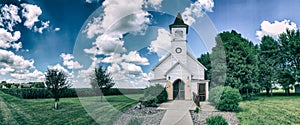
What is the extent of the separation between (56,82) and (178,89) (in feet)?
33.9

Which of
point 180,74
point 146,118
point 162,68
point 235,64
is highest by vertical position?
point 235,64

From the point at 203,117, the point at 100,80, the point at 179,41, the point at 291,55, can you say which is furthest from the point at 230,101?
the point at 291,55

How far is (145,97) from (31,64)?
7.66 meters

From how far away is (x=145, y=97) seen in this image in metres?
16.5

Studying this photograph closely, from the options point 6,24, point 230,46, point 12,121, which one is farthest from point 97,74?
point 230,46

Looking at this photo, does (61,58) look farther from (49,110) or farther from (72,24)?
(49,110)

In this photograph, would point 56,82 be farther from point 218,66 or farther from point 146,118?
point 218,66

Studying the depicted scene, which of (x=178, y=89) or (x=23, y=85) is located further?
(x=178, y=89)

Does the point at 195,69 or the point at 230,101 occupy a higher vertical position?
the point at 195,69

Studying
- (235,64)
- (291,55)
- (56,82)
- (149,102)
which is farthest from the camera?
(291,55)

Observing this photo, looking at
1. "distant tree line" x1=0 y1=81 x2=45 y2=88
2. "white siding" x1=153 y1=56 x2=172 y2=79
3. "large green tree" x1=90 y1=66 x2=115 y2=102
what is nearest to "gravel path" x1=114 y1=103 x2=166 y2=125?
"distant tree line" x1=0 y1=81 x2=45 y2=88

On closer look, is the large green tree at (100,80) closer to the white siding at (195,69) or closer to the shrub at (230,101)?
the white siding at (195,69)

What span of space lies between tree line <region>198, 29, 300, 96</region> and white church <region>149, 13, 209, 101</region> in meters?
1.74

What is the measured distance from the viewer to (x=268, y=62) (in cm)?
2681
